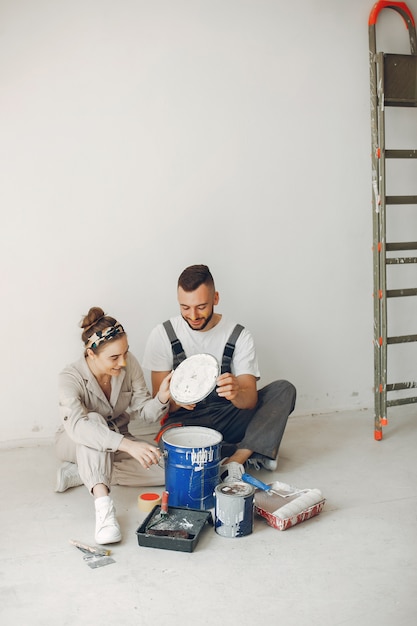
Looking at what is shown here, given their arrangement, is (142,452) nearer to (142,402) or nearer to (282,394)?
(142,402)

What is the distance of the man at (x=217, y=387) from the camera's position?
328cm

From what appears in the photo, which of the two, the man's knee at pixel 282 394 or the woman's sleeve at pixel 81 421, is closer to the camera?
the woman's sleeve at pixel 81 421

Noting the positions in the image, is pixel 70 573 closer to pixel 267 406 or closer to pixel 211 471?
pixel 211 471

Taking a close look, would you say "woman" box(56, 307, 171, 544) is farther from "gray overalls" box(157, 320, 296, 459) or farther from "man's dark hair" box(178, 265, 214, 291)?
"man's dark hair" box(178, 265, 214, 291)

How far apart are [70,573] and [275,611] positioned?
2.43 feet

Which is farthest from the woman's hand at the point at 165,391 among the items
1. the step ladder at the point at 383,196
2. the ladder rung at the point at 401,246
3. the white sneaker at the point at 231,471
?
the ladder rung at the point at 401,246

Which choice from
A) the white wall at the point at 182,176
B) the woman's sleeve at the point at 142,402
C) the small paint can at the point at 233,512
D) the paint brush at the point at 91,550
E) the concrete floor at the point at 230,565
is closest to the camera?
the concrete floor at the point at 230,565

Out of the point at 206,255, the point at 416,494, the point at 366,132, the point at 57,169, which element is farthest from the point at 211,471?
the point at 366,132

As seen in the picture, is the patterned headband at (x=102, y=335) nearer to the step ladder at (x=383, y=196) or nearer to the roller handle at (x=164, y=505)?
the roller handle at (x=164, y=505)

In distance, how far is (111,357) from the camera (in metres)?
2.98

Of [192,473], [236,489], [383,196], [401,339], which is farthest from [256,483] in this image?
[383,196]

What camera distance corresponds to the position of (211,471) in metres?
2.87

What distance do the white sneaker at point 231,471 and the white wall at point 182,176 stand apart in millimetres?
999

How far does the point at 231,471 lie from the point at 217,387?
42 centimetres
